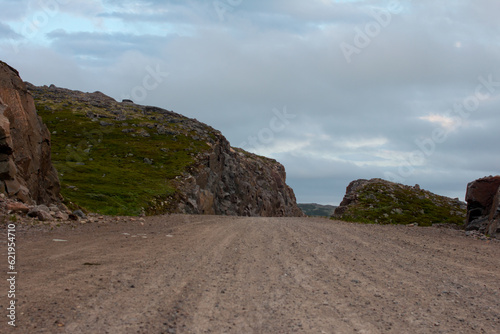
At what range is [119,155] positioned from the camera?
209ft

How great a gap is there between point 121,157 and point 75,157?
23.7ft

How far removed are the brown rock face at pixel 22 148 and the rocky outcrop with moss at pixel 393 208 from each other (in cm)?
2420

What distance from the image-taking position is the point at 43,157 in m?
28.4

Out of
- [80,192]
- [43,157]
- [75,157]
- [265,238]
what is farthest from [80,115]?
[265,238]

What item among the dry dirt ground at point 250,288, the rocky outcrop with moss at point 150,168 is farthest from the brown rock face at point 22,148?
the dry dirt ground at point 250,288

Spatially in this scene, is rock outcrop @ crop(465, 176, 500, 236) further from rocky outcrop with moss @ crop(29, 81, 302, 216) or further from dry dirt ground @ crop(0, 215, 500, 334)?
rocky outcrop with moss @ crop(29, 81, 302, 216)

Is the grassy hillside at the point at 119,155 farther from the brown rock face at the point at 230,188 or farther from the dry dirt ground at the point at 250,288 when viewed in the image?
the dry dirt ground at the point at 250,288

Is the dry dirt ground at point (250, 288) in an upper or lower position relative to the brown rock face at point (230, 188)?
lower

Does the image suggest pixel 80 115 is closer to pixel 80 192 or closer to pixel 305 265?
pixel 80 192

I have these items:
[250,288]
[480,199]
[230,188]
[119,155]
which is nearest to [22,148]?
[250,288]

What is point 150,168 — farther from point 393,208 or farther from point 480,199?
point 480,199

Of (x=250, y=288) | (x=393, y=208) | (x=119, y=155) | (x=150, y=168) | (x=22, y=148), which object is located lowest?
(x=250, y=288)

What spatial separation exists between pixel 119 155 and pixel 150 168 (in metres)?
10.5

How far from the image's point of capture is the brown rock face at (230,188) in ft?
174
